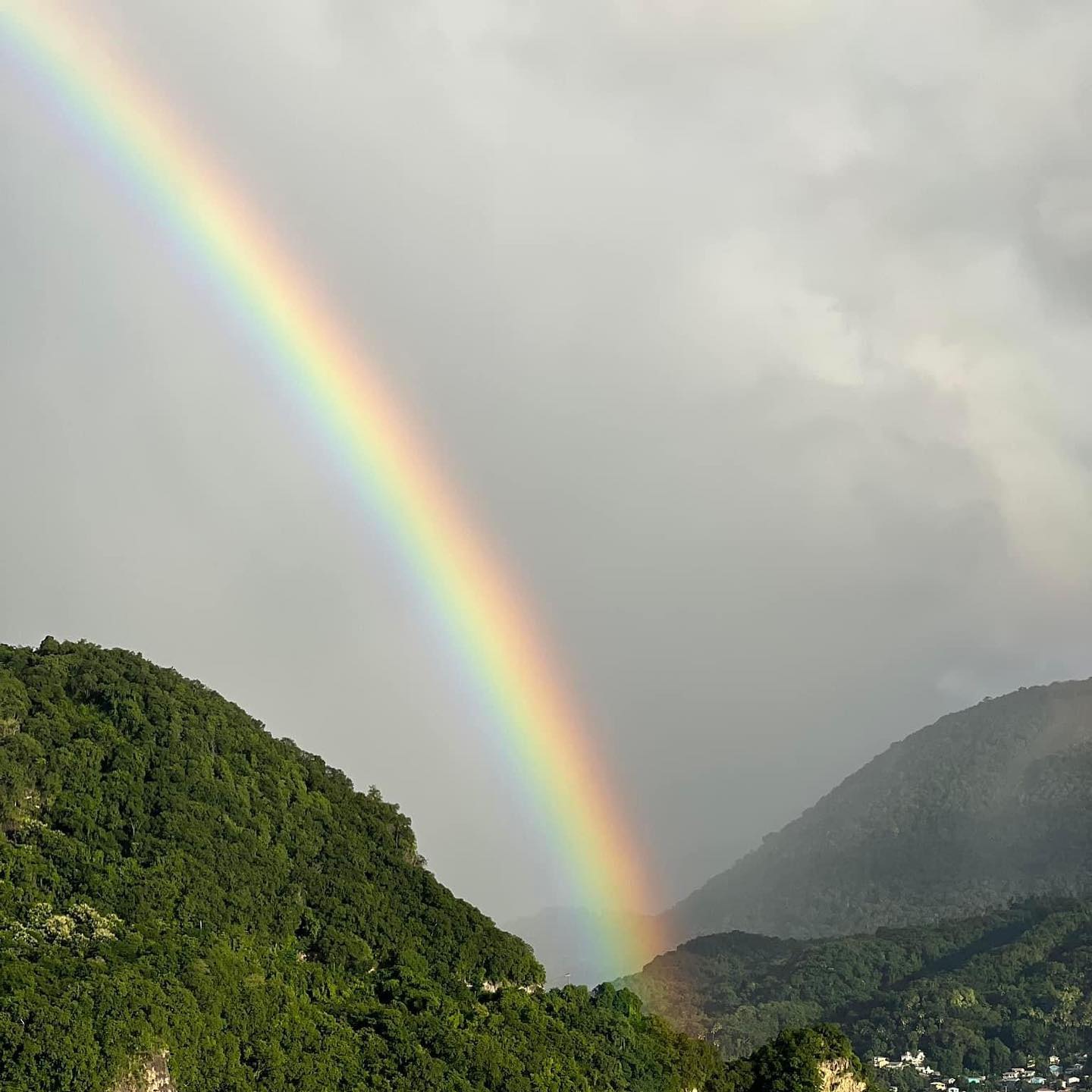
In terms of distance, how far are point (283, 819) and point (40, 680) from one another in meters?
14.3

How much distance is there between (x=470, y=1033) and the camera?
169ft

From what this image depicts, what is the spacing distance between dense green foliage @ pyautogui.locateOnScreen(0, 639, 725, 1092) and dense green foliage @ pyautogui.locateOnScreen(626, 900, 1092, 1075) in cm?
10038

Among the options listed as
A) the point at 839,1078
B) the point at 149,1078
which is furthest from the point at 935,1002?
the point at 149,1078

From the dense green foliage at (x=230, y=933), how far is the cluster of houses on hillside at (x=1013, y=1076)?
98899 mm

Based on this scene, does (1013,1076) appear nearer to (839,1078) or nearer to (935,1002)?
(935,1002)

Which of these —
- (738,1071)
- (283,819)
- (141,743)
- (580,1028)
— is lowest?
(738,1071)

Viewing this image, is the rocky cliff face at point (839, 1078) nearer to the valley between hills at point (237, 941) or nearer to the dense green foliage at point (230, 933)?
the valley between hills at point (237, 941)

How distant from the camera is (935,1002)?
168m

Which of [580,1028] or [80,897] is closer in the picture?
[80,897]

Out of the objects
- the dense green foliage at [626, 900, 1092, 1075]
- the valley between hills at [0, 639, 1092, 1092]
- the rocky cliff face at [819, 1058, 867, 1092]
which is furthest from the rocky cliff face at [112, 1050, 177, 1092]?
the dense green foliage at [626, 900, 1092, 1075]

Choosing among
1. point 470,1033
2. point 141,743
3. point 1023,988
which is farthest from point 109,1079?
point 1023,988

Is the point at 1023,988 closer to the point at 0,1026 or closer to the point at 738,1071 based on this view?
the point at 738,1071

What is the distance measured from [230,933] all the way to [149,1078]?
1220cm

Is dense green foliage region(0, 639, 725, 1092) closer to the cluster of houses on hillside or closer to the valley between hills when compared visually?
the valley between hills
